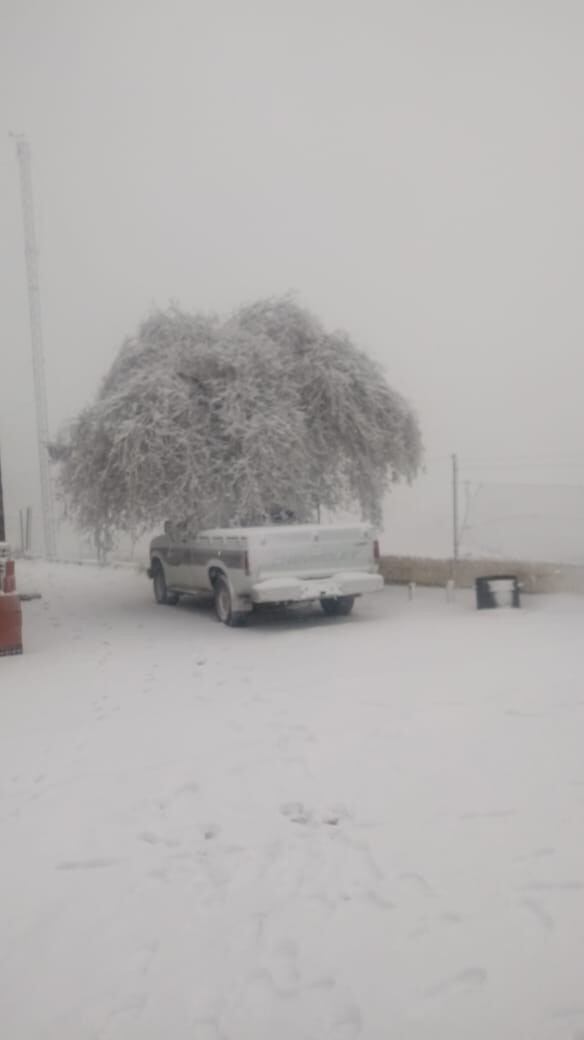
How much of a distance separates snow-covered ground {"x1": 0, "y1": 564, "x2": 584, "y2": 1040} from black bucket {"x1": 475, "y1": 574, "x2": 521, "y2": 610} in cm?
283

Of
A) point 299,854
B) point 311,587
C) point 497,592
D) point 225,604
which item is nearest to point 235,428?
point 225,604

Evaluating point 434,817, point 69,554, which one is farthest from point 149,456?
point 69,554

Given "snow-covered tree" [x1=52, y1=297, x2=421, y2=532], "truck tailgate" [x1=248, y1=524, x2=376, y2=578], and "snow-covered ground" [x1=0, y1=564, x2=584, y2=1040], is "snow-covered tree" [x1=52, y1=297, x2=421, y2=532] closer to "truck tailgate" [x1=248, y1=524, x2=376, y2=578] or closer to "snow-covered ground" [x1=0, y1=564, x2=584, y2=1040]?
"truck tailgate" [x1=248, y1=524, x2=376, y2=578]

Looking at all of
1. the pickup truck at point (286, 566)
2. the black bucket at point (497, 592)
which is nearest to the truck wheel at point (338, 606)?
the pickup truck at point (286, 566)

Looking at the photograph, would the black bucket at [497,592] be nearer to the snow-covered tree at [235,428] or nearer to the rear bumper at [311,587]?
the rear bumper at [311,587]

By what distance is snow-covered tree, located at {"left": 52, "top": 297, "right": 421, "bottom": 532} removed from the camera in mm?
12539

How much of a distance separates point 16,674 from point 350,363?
8.12 meters

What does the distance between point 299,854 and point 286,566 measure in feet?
21.6

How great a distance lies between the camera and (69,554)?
1050 inches

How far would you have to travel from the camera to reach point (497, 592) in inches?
421

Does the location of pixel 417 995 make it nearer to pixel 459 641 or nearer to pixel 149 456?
pixel 459 641

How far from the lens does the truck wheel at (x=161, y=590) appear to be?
44.7 feet

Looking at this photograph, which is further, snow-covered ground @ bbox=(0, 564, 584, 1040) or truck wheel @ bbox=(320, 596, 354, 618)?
truck wheel @ bbox=(320, 596, 354, 618)

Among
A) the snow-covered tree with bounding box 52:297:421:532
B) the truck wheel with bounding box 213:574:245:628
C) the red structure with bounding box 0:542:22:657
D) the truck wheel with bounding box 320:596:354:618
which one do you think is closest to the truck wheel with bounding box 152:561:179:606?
the snow-covered tree with bounding box 52:297:421:532
